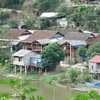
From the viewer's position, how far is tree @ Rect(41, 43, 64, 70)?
18578 mm

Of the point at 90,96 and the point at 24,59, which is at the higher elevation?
Result: the point at 90,96

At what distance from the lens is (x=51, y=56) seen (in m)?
18.5

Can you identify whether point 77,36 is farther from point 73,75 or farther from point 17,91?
point 17,91

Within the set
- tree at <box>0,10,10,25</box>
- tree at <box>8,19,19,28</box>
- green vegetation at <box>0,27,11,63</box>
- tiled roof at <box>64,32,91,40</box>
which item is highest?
tree at <box>0,10,10,25</box>

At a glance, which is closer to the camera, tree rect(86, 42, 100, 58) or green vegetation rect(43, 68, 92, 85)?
green vegetation rect(43, 68, 92, 85)

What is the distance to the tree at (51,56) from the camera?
61.0ft

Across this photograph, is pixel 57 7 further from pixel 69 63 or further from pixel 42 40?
pixel 69 63

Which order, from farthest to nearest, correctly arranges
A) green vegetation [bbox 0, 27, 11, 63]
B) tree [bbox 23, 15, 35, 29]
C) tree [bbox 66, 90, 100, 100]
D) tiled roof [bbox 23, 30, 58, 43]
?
tree [bbox 23, 15, 35, 29]
tiled roof [bbox 23, 30, 58, 43]
green vegetation [bbox 0, 27, 11, 63]
tree [bbox 66, 90, 100, 100]

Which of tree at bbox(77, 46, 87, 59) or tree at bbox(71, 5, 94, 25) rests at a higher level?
tree at bbox(71, 5, 94, 25)

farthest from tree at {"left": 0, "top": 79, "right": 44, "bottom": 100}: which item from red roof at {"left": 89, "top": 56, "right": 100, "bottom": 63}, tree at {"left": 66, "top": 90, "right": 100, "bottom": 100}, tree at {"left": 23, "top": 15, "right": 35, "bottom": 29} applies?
tree at {"left": 23, "top": 15, "right": 35, "bottom": 29}

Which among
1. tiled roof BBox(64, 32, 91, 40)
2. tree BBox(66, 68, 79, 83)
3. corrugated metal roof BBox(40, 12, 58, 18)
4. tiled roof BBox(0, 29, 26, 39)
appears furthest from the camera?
corrugated metal roof BBox(40, 12, 58, 18)

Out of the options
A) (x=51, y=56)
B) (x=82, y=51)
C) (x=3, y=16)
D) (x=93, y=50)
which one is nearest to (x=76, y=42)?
(x=82, y=51)

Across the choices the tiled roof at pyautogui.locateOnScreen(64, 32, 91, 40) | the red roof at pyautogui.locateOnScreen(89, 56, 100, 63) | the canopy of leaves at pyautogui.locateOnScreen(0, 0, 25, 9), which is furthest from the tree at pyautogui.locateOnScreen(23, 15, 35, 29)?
the red roof at pyautogui.locateOnScreen(89, 56, 100, 63)

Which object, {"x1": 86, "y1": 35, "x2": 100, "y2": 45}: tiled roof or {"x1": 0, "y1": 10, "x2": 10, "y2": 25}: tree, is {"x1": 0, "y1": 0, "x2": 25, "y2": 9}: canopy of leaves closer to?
{"x1": 0, "y1": 10, "x2": 10, "y2": 25}: tree
